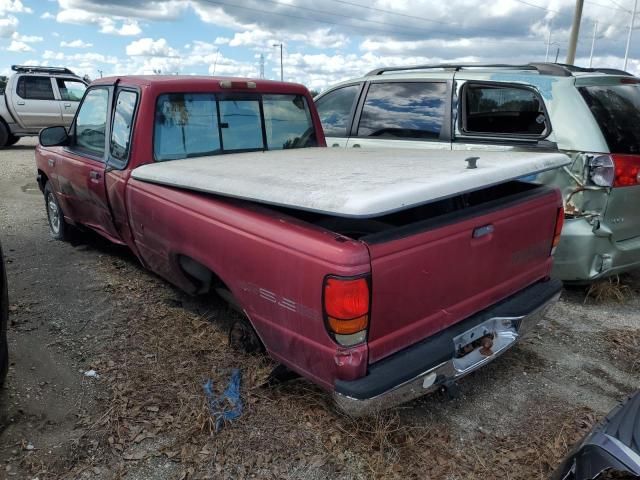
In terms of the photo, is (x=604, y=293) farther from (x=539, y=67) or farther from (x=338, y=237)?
(x=338, y=237)

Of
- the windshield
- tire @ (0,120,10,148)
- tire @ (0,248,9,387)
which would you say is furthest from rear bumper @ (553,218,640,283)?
tire @ (0,120,10,148)

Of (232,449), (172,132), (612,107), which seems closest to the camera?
(232,449)

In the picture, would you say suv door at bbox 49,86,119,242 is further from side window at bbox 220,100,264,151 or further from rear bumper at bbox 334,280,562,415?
rear bumper at bbox 334,280,562,415

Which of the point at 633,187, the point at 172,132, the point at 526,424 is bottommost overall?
the point at 526,424

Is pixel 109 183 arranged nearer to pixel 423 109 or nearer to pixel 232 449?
pixel 232 449

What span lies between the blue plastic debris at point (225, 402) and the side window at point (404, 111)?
125 inches

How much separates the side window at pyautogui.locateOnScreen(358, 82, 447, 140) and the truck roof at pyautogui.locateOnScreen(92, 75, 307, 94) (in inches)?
52.2

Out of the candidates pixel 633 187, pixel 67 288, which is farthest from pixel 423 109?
pixel 67 288

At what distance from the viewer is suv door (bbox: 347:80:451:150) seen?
502 centimetres

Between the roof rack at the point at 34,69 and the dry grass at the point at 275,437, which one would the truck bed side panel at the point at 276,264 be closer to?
the dry grass at the point at 275,437

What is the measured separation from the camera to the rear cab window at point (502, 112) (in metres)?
4.41

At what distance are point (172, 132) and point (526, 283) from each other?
2.58 m

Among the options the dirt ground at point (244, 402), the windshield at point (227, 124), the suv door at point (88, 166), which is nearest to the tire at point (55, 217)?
the suv door at point (88, 166)

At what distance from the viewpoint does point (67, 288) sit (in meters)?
4.39
